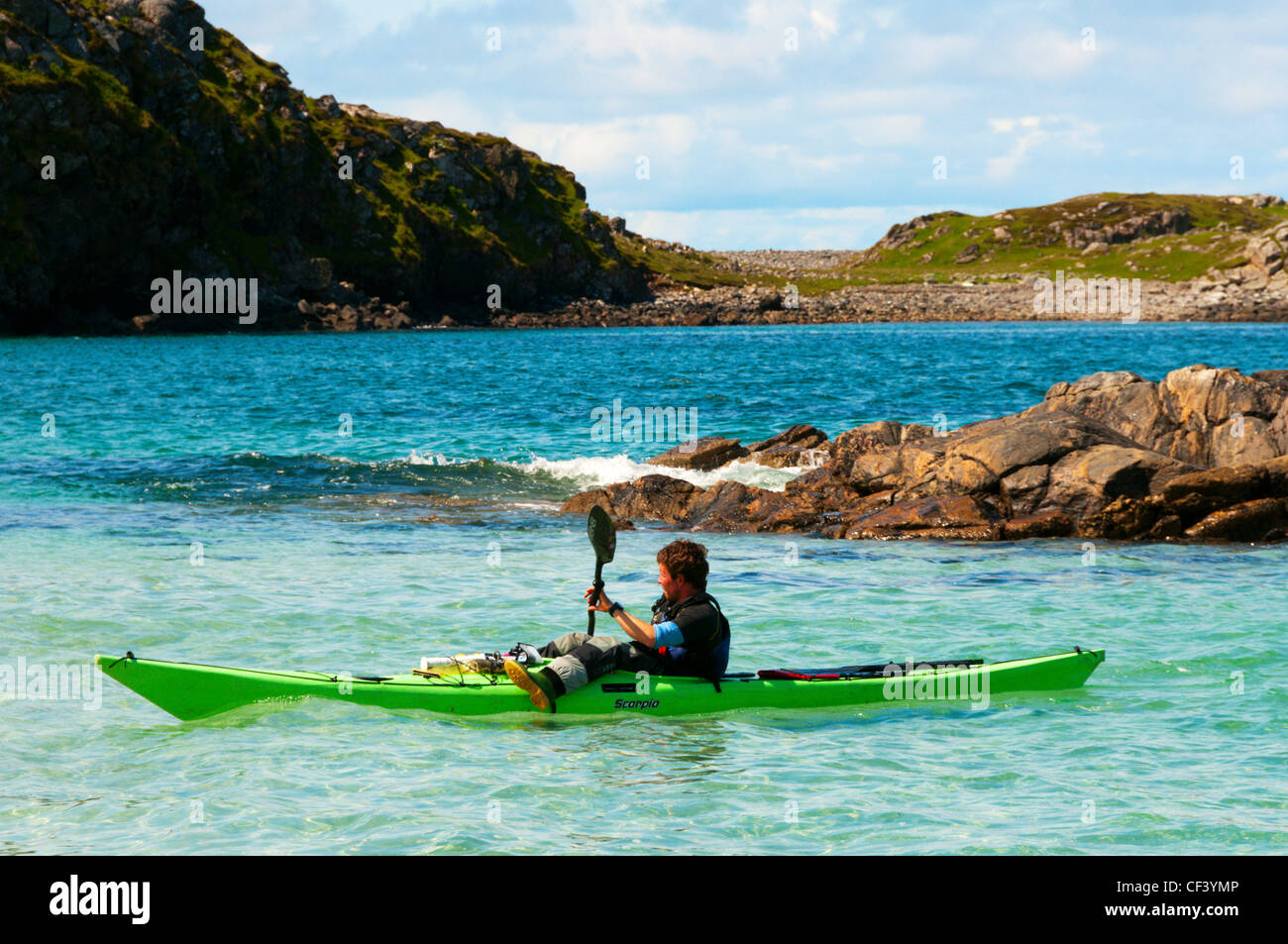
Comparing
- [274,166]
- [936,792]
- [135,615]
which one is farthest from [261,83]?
[936,792]

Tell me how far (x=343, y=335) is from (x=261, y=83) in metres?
39.3

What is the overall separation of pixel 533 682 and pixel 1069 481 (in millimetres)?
14559

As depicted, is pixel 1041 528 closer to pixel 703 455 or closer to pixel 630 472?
pixel 703 455

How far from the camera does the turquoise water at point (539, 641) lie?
30.0 feet

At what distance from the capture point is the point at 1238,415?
24547 millimetres

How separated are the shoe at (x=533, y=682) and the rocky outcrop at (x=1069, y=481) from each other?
40.4 ft

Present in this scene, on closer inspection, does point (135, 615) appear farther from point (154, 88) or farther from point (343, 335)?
point (154, 88)

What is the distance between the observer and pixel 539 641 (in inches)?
606

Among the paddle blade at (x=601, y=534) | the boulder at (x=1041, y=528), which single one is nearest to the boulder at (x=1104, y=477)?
the boulder at (x=1041, y=528)

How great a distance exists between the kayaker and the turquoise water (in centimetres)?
50

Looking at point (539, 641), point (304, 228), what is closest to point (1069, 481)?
point (539, 641)

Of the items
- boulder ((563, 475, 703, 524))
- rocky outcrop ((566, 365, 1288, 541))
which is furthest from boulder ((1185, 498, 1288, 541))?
boulder ((563, 475, 703, 524))

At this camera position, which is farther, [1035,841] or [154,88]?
[154,88]

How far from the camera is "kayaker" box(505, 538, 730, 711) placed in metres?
11.5
